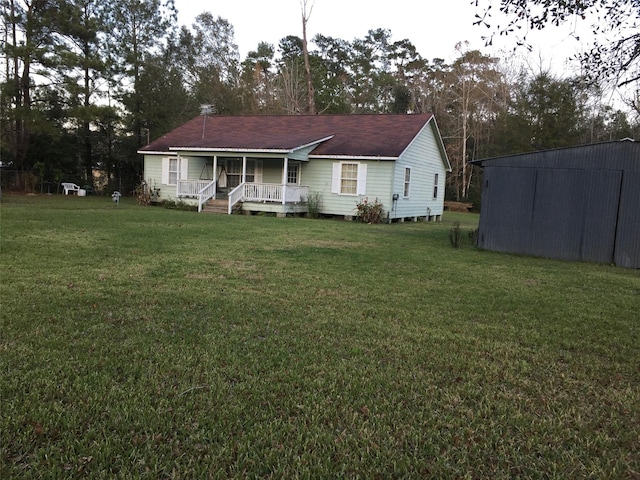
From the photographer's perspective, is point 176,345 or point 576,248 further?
point 576,248

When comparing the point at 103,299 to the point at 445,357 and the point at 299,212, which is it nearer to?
the point at 445,357

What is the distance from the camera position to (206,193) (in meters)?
20.3

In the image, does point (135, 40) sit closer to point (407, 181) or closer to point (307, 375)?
point (407, 181)

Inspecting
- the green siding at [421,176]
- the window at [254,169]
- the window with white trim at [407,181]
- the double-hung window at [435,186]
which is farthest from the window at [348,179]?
the double-hung window at [435,186]

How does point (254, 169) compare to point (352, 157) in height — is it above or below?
below

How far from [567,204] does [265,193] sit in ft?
38.5

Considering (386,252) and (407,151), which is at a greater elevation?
(407,151)

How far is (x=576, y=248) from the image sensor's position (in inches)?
395

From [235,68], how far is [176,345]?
4228 cm

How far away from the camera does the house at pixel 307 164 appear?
18906 mm

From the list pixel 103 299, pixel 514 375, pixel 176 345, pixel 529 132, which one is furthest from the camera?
pixel 529 132

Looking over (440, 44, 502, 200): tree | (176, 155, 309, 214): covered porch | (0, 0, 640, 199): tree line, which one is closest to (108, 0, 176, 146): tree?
(0, 0, 640, 199): tree line

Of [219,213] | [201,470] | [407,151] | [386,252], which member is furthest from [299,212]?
[201,470]

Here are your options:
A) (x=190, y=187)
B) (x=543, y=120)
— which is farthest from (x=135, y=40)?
(x=543, y=120)
